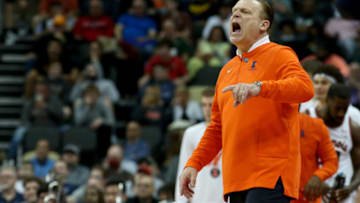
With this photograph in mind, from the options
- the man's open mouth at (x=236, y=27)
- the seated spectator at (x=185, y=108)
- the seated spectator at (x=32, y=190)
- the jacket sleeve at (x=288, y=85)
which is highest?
the man's open mouth at (x=236, y=27)

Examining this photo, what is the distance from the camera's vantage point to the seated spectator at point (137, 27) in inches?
577

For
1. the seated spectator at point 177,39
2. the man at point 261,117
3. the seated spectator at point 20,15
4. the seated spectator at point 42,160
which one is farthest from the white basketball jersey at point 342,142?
the seated spectator at point 20,15

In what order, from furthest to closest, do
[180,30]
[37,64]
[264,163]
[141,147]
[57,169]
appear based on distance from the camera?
[180,30] → [37,64] → [141,147] → [57,169] → [264,163]

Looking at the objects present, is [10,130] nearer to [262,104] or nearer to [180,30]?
[180,30]

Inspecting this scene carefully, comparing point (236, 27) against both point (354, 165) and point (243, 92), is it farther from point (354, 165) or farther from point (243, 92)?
point (354, 165)

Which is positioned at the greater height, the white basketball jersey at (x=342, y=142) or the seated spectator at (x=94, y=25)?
the seated spectator at (x=94, y=25)

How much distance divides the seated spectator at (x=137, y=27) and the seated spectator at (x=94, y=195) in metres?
5.59

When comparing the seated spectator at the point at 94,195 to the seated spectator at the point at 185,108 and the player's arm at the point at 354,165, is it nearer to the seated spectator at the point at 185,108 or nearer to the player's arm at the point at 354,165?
the seated spectator at the point at 185,108

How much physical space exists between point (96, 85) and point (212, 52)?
247 cm

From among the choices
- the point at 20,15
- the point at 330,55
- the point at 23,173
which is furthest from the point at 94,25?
the point at 330,55

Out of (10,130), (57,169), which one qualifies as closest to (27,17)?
(10,130)

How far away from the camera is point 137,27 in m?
14.9

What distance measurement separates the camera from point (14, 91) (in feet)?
47.7

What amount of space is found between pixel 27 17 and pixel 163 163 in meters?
6.91
